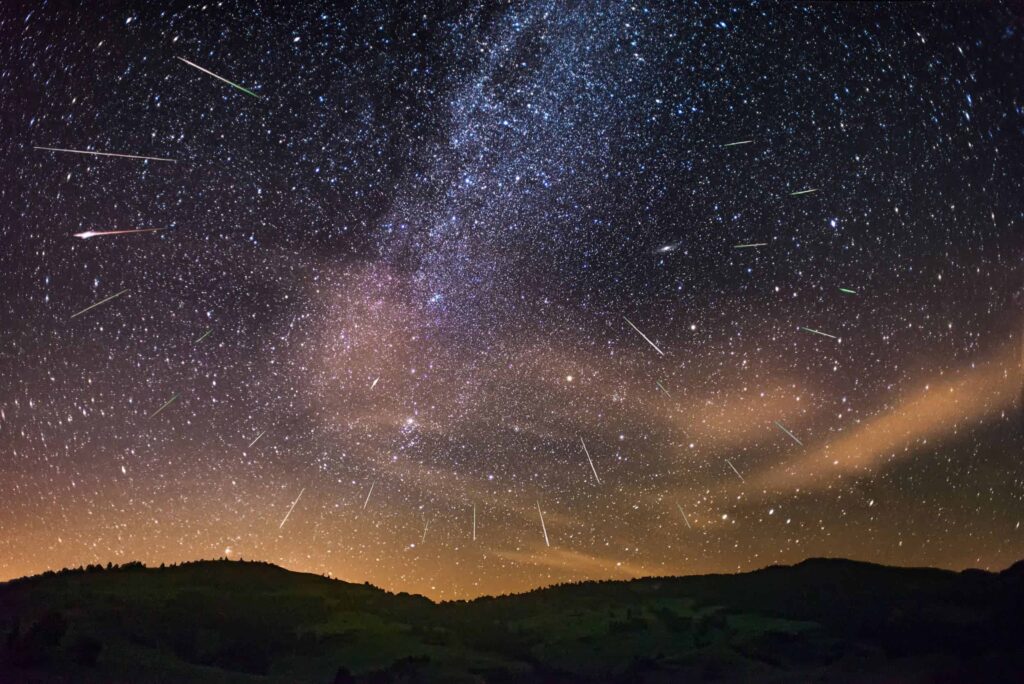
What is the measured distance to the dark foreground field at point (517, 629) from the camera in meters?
20.6

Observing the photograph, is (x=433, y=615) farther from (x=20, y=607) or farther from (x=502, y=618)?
(x=20, y=607)

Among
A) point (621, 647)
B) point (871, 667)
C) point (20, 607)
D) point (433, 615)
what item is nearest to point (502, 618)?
point (433, 615)

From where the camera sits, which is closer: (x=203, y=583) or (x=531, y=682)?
(x=531, y=682)

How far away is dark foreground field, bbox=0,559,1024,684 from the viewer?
2059cm

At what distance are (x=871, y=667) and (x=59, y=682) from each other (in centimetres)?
2023

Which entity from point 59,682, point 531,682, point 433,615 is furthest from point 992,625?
point 59,682

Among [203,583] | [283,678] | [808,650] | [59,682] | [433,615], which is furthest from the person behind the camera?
[433,615]

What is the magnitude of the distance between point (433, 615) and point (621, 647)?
28.7ft

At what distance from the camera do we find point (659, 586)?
35594mm

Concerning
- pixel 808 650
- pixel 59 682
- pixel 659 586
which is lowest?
pixel 59 682

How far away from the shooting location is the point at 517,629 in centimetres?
2936

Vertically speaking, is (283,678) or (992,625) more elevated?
(992,625)

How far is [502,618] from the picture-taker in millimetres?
30938

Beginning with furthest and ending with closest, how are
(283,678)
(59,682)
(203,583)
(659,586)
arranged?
(659,586) < (203,583) < (283,678) < (59,682)
